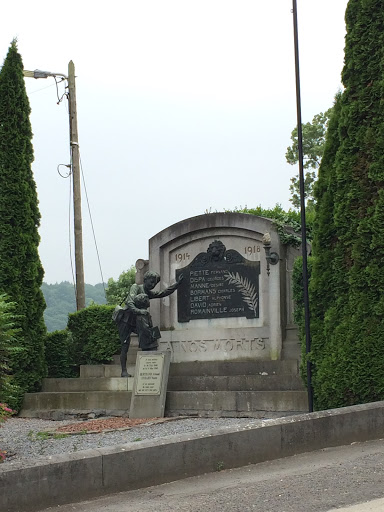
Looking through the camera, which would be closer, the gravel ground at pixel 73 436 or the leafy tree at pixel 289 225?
the gravel ground at pixel 73 436

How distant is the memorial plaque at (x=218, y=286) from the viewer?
50.2ft

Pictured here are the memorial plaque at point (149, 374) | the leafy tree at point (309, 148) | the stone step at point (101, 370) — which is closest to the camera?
the memorial plaque at point (149, 374)

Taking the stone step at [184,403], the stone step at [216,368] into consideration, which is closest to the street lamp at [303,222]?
the stone step at [184,403]

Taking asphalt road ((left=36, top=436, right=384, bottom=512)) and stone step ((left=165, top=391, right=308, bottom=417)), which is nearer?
asphalt road ((left=36, top=436, right=384, bottom=512))

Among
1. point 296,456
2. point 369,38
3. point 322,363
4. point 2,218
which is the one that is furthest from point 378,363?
point 2,218

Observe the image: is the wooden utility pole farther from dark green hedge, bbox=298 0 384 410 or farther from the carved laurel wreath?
dark green hedge, bbox=298 0 384 410

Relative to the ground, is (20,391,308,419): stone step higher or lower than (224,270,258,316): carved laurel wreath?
lower

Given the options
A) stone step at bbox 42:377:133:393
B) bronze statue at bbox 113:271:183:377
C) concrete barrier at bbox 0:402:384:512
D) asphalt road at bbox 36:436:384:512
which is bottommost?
asphalt road at bbox 36:436:384:512

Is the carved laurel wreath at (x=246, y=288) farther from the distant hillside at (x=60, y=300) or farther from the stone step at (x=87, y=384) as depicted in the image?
the distant hillside at (x=60, y=300)

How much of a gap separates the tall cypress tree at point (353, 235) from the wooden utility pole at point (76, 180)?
11.7 meters

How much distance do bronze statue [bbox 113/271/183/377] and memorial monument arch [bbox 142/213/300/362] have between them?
28.1 inches

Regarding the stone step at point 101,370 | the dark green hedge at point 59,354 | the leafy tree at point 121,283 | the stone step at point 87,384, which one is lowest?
the stone step at point 87,384

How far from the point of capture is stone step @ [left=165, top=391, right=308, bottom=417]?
41.8 ft

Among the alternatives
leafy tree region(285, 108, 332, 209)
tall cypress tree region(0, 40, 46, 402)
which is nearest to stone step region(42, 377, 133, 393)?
tall cypress tree region(0, 40, 46, 402)
